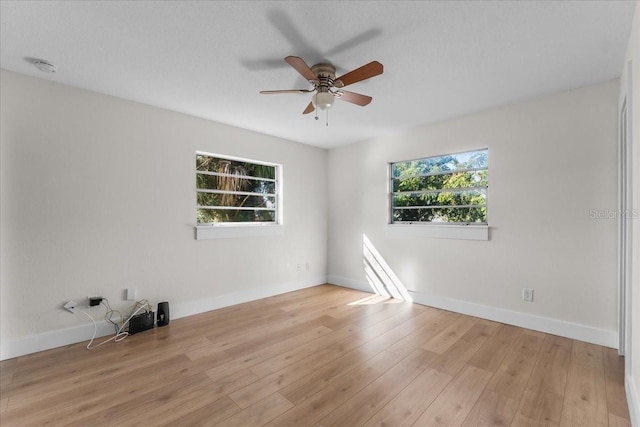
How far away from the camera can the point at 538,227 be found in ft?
9.53

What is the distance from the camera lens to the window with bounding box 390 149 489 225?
3.41 meters

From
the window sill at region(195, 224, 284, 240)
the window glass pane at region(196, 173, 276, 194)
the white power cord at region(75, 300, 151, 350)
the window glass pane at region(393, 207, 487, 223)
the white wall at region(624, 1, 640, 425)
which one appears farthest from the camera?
the window glass pane at region(196, 173, 276, 194)

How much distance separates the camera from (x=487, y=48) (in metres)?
2.05

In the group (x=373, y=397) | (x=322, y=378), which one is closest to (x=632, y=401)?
(x=373, y=397)

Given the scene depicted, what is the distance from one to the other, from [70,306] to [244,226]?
1948 millimetres

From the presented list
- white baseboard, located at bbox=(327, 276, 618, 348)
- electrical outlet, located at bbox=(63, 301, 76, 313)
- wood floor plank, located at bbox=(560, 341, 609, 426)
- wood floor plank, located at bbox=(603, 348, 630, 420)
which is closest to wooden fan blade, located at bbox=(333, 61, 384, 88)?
wood floor plank, located at bbox=(560, 341, 609, 426)

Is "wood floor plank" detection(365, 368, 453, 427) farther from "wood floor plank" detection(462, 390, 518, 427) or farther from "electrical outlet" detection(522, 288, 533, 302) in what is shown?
"electrical outlet" detection(522, 288, 533, 302)

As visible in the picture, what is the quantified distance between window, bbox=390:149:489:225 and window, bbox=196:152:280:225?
6.18ft

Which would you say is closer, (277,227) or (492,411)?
(492,411)

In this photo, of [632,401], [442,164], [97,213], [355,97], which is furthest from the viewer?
[442,164]

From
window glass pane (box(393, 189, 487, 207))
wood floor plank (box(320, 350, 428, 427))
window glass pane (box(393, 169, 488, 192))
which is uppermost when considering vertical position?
window glass pane (box(393, 169, 488, 192))

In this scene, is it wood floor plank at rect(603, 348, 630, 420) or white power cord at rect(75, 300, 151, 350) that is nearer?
wood floor plank at rect(603, 348, 630, 420)

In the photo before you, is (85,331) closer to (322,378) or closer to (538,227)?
(322,378)

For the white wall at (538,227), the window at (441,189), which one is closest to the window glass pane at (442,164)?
the window at (441,189)
